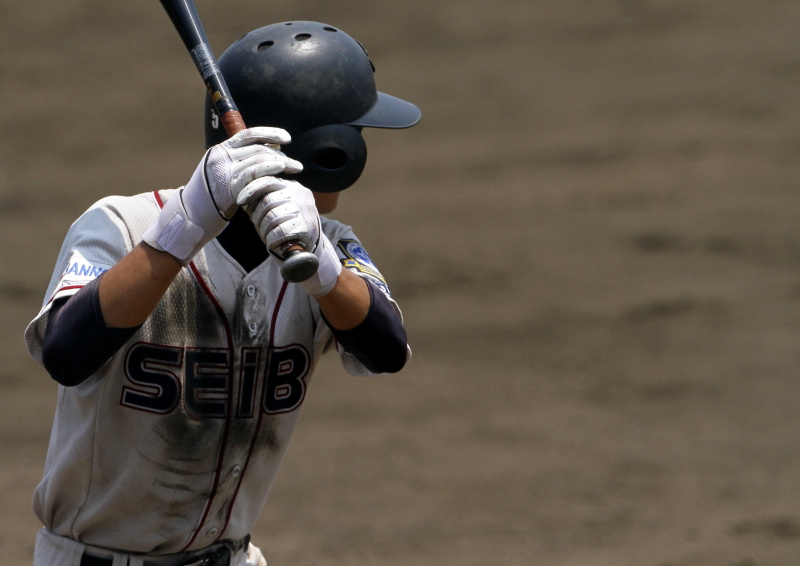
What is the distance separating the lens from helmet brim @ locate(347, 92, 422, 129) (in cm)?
246

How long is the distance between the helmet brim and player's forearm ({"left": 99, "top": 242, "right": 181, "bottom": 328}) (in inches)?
26.9

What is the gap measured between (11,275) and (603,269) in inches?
151

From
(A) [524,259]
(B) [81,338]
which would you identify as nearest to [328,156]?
(B) [81,338]

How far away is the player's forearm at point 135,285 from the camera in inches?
74.6

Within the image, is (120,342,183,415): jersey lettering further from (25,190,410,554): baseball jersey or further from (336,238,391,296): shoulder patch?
(336,238,391,296): shoulder patch

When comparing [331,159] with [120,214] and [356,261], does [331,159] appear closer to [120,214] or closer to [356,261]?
[356,261]

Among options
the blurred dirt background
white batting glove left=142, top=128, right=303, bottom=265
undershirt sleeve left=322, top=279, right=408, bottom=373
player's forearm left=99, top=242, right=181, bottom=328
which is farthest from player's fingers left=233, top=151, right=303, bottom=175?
the blurred dirt background

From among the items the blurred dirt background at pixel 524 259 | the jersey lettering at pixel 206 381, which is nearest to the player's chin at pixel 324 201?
the jersey lettering at pixel 206 381

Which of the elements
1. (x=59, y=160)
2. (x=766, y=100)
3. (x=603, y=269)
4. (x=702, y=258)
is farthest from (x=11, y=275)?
(x=766, y=100)

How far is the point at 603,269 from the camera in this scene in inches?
255

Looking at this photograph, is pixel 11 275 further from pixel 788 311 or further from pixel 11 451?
pixel 788 311

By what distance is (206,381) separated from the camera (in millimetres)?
2258

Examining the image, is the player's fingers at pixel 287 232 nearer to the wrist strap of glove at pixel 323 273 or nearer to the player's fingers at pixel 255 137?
the wrist strap of glove at pixel 323 273

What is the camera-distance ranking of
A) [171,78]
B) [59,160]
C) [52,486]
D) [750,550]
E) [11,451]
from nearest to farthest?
1. [52,486]
2. [750,550]
3. [11,451]
4. [59,160]
5. [171,78]
